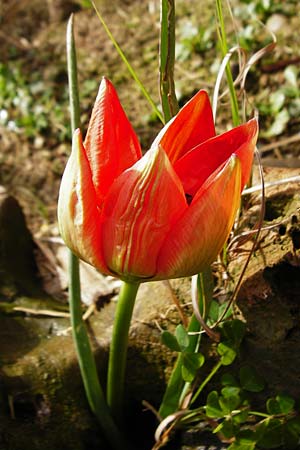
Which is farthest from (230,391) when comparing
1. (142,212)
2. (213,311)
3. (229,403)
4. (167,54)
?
(167,54)

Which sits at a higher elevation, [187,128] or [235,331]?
[187,128]

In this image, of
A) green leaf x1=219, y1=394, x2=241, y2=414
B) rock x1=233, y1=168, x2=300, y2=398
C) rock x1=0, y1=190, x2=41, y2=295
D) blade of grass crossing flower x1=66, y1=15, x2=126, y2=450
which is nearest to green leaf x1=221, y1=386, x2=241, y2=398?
green leaf x1=219, y1=394, x2=241, y2=414

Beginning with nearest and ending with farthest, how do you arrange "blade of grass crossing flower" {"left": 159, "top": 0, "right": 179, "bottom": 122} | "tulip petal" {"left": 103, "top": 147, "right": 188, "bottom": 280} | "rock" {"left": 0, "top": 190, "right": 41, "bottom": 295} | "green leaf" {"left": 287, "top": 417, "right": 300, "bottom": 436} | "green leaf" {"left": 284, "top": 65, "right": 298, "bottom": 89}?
"tulip petal" {"left": 103, "top": 147, "right": 188, "bottom": 280}, "blade of grass crossing flower" {"left": 159, "top": 0, "right": 179, "bottom": 122}, "green leaf" {"left": 287, "top": 417, "right": 300, "bottom": 436}, "rock" {"left": 0, "top": 190, "right": 41, "bottom": 295}, "green leaf" {"left": 284, "top": 65, "right": 298, "bottom": 89}

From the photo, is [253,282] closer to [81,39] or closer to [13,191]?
[13,191]

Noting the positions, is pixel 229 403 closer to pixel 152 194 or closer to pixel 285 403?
pixel 285 403

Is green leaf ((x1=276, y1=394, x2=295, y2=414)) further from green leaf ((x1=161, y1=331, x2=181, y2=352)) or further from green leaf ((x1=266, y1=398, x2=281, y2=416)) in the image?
green leaf ((x1=161, y1=331, x2=181, y2=352))

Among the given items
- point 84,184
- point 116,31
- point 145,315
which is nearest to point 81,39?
point 116,31
